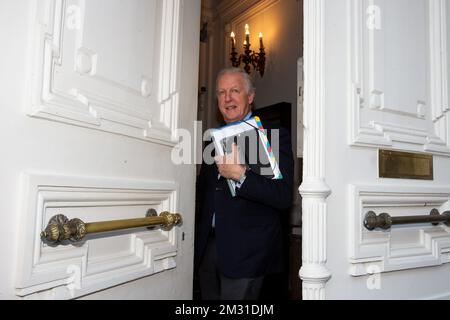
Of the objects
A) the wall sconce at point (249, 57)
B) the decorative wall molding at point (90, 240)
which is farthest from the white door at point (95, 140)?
the wall sconce at point (249, 57)

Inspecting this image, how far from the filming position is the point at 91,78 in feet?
2.79

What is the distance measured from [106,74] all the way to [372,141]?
2.30ft

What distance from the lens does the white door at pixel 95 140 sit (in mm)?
673

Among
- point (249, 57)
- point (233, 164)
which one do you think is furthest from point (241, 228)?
point (249, 57)

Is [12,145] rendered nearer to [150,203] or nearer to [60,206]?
[60,206]

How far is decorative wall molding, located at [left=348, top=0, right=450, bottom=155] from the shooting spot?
3.31ft

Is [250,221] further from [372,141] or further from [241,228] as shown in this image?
[372,141]

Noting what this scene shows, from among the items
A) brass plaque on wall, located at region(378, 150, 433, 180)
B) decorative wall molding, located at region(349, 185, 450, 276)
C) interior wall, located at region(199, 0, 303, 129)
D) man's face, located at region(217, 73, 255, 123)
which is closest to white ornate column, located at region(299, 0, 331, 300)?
decorative wall molding, located at region(349, 185, 450, 276)

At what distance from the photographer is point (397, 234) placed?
1078mm

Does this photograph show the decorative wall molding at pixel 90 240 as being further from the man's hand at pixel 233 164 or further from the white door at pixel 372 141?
the white door at pixel 372 141

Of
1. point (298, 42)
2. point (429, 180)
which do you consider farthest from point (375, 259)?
point (298, 42)

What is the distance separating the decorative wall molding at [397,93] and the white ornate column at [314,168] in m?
0.11
